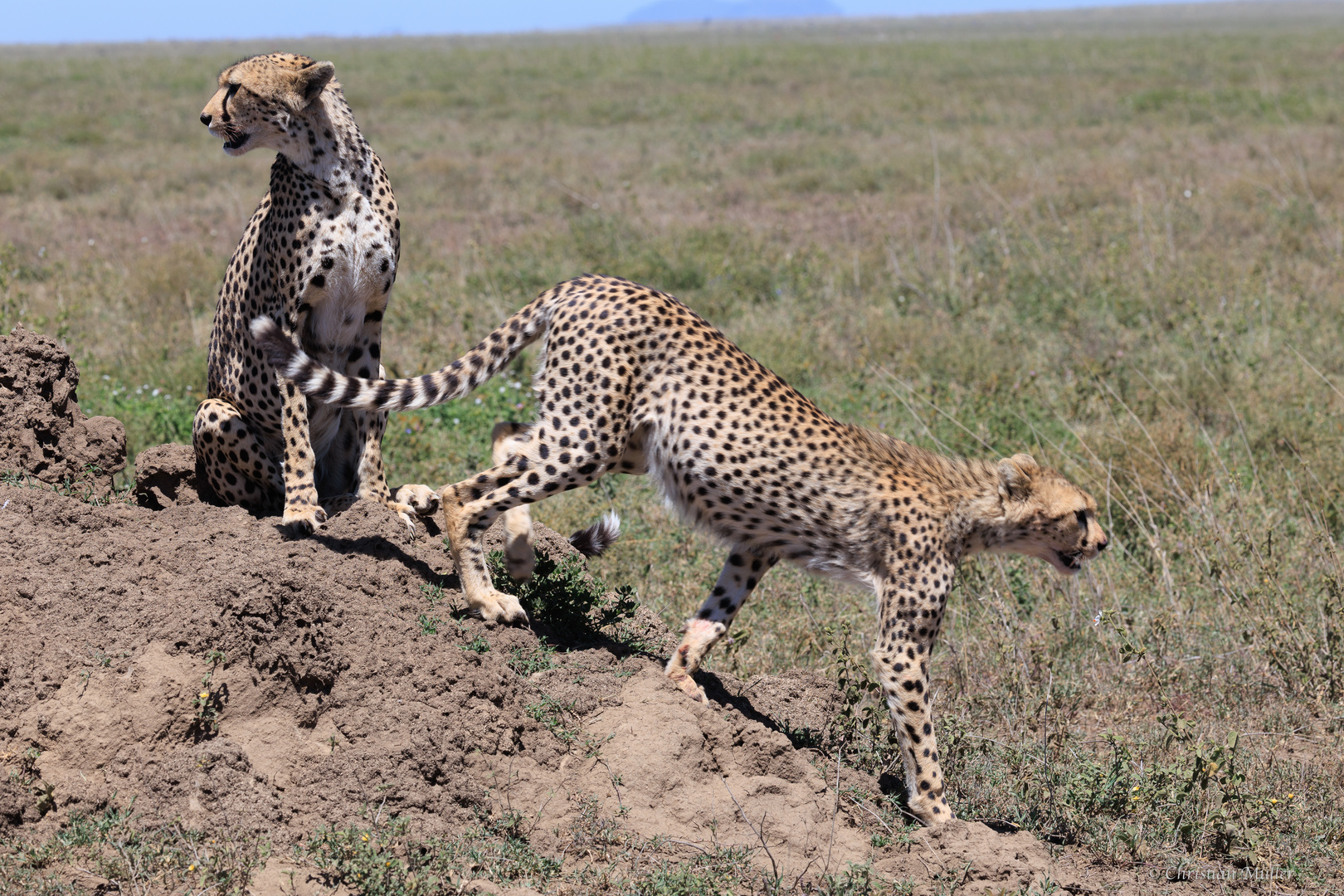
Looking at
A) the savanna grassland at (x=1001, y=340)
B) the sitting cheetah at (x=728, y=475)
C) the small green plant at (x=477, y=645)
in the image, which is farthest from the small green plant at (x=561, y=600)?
the savanna grassland at (x=1001, y=340)

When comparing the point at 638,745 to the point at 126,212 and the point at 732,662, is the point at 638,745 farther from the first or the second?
the point at 126,212

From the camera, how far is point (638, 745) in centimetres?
346

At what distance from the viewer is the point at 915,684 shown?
11.6 feet

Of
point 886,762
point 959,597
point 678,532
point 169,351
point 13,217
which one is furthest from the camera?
point 13,217

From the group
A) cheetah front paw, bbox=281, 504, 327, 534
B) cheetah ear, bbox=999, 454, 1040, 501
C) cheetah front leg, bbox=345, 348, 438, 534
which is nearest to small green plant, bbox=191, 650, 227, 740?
cheetah front paw, bbox=281, 504, 327, 534

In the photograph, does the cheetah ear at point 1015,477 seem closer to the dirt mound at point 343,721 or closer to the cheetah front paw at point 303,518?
the dirt mound at point 343,721

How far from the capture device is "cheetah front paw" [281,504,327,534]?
3.91 m

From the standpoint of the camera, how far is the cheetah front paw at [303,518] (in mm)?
3908

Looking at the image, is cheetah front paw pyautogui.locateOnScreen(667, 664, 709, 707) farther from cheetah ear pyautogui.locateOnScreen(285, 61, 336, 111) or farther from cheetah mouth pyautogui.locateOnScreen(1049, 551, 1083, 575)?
cheetah ear pyautogui.locateOnScreen(285, 61, 336, 111)

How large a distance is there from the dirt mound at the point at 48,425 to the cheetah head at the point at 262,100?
1101mm

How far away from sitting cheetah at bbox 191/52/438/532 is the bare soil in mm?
432

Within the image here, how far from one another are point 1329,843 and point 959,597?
182 cm

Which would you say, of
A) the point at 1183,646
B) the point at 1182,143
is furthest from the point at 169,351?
the point at 1182,143

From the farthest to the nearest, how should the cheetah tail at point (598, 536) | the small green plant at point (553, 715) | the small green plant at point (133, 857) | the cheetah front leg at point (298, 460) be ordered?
the cheetah tail at point (598, 536) < the cheetah front leg at point (298, 460) < the small green plant at point (553, 715) < the small green plant at point (133, 857)
